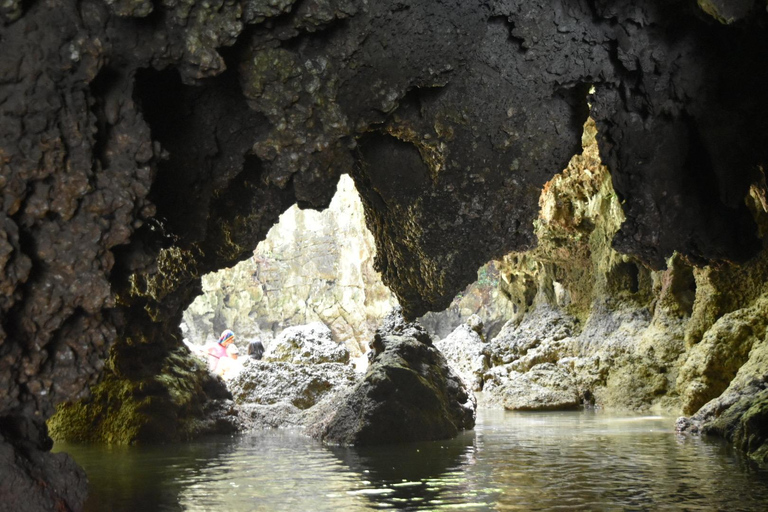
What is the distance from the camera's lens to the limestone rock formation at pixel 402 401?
8.30 meters

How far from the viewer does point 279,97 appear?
535cm

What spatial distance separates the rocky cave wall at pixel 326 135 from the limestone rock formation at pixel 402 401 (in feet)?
4.74

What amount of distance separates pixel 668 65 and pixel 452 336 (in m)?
15.7

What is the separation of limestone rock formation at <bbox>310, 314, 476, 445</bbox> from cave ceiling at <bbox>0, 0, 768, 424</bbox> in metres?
1.54

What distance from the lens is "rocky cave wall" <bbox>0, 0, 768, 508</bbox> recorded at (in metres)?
4.05

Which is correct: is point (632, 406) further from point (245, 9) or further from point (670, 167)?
point (245, 9)

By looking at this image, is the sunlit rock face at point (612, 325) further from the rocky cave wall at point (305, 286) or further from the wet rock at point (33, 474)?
the rocky cave wall at point (305, 286)

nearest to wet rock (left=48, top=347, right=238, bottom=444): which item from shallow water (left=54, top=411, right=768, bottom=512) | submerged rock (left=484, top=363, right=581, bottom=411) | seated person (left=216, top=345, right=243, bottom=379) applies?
shallow water (left=54, top=411, right=768, bottom=512)

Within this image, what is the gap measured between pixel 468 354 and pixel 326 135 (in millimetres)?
14370

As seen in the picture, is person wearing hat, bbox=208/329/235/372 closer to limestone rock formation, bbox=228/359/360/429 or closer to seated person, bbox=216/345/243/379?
seated person, bbox=216/345/243/379

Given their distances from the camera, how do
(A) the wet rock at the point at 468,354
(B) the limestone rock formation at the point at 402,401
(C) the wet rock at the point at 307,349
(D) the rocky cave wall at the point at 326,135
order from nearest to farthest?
(D) the rocky cave wall at the point at 326,135
(B) the limestone rock formation at the point at 402,401
(C) the wet rock at the point at 307,349
(A) the wet rock at the point at 468,354

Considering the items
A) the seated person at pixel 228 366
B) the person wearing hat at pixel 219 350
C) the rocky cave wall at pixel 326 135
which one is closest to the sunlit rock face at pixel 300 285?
the seated person at pixel 228 366

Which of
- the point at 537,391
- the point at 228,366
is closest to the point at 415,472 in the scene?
the point at 537,391

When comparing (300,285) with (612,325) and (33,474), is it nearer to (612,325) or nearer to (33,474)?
(612,325)
